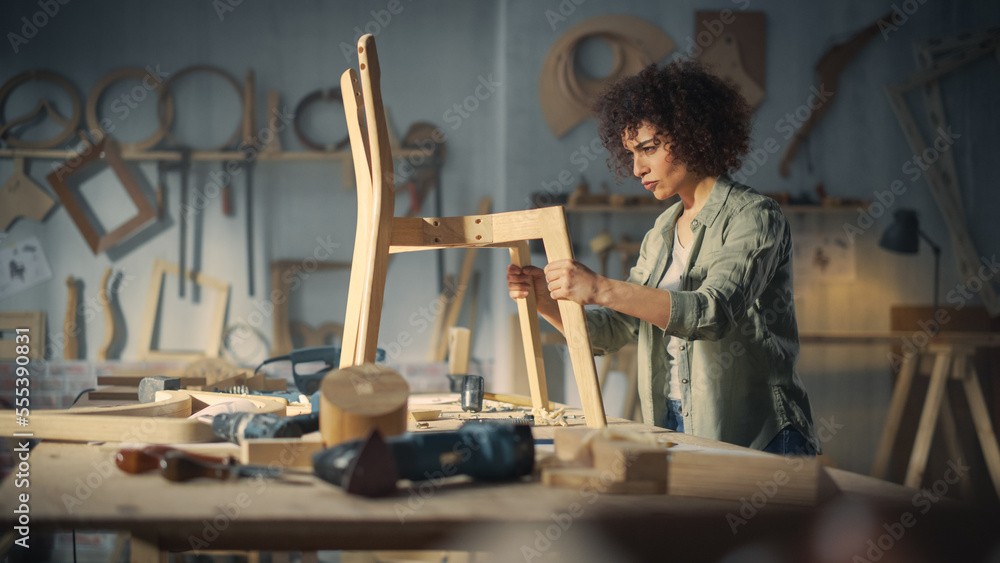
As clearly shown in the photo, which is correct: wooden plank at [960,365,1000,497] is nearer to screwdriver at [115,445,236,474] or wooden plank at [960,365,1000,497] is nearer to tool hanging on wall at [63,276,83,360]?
screwdriver at [115,445,236,474]

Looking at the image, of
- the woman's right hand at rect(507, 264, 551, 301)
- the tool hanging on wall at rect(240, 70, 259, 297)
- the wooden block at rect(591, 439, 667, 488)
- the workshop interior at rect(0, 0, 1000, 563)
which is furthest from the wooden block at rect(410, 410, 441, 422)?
the tool hanging on wall at rect(240, 70, 259, 297)

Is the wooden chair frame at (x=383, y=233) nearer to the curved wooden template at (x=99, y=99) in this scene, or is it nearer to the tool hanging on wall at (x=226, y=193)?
the tool hanging on wall at (x=226, y=193)

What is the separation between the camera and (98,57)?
3.74 m

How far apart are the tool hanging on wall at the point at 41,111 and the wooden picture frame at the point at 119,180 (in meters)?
0.15

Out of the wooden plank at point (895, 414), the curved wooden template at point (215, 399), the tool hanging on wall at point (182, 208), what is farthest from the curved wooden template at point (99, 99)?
the wooden plank at point (895, 414)

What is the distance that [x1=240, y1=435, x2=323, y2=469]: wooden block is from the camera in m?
0.89

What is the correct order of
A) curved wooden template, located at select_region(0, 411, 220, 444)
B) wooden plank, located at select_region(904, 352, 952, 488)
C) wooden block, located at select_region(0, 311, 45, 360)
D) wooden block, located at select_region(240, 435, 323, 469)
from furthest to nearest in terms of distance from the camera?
wooden block, located at select_region(0, 311, 45, 360) < wooden plank, located at select_region(904, 352, 952, 488) < curved wooden template, located at select_region(0, 411, 220, 444) < wooden block, located at select_region(240, 435, 323, 469)

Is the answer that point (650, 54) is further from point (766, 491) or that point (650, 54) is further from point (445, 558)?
point (766, 491)

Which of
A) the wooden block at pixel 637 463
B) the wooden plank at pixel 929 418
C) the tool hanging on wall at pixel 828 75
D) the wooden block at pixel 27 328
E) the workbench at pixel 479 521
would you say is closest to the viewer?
the workbench at pixel 479 521

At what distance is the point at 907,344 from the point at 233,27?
418cm

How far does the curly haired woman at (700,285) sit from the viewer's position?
128cm

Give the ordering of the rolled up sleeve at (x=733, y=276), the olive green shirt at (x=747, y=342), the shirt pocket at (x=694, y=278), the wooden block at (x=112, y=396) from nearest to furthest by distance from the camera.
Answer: the rolled up sleeve at (x=733, y=276)
the olive green shirt at (x=747, y=342)
the shirt pocket at (x=694, y=278)
the wooden block at (x=112, y=396)

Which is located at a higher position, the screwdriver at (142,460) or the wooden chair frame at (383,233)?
the wooden chair frame at (383,233)

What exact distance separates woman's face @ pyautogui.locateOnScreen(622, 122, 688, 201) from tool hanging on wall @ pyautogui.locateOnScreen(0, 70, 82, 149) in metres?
3.38
